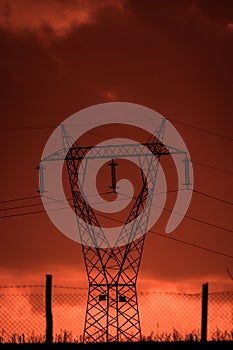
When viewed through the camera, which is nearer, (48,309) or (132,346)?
(48,309)

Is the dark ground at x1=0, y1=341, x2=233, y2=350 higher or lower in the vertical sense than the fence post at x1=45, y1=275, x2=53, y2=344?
lower

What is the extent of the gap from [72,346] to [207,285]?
187 inches

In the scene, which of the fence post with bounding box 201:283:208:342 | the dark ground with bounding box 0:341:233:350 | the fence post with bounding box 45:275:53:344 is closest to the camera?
the fence post with bounding box 45:275:53:344

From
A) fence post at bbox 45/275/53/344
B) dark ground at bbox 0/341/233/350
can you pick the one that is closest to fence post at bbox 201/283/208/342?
dark ground at bbox 0/341/233/350

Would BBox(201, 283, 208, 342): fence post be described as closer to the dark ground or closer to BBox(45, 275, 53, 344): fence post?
the dark ground

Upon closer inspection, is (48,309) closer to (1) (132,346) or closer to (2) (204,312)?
(1) (132,346)

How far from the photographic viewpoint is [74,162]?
5722 cm

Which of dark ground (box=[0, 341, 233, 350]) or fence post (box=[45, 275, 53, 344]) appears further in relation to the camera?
dark ground (box=[0, 341, 233, 350])

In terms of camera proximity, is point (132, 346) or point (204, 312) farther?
point (132, 346)

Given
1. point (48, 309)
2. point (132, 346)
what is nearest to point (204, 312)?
point (132, 346)

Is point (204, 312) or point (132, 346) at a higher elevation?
point (204, 312)

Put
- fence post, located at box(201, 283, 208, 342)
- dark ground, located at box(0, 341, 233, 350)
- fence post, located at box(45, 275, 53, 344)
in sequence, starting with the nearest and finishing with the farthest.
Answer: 1. fence post, located at box(45, 275, 53, 344)
2. fence post, located at box(201, 283, 208, 342)
3. dark ground, located at box(0, 341, 233, 350)

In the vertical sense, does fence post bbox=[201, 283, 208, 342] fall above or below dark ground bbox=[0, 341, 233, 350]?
above

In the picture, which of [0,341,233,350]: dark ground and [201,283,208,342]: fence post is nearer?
[201,283,208,342]: fence post
